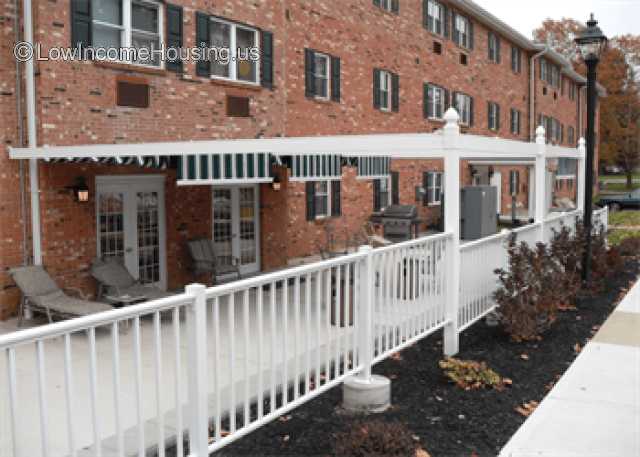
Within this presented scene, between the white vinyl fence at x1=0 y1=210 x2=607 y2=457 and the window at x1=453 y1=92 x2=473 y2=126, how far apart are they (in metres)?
16.4

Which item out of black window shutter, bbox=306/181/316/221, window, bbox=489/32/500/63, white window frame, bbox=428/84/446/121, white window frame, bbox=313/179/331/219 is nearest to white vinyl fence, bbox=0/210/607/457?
black window shutter, bbox=306/181/316/221

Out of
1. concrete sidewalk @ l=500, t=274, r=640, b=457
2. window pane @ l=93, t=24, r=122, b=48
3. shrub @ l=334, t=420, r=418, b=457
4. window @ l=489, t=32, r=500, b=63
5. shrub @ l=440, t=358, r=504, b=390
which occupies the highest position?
window @ l=489, t=32, r=500, b=63

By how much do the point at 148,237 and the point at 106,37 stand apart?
349 centimetres

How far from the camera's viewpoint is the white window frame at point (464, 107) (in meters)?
25.3

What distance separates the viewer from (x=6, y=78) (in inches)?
365

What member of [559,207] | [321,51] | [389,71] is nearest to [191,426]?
[321,51]

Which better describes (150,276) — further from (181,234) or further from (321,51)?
(321,51)

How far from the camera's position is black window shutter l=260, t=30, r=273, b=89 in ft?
44.6

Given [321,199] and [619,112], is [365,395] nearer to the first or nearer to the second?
[321,199]

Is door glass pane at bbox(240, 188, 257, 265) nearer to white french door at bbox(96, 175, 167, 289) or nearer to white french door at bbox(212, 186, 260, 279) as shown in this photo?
white french door at bbox(212, 186, 260, 279)

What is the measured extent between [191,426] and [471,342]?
5089 mm

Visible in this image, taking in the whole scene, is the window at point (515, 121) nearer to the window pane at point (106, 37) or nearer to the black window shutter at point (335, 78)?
the black window shutter at point (335, 78)

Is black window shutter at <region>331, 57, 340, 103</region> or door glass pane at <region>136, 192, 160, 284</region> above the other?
black window shutter at <region>331, 57, 340, 103</region>

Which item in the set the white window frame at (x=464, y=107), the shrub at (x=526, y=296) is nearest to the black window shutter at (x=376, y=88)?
the white window frame at (x=464, y=107)
